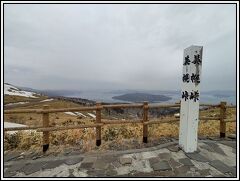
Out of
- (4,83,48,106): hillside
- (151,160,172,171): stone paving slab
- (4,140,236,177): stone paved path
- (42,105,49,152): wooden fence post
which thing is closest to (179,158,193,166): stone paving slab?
(4,140,236,177): stone paved path

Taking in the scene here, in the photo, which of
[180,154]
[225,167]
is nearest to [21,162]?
[180,154]

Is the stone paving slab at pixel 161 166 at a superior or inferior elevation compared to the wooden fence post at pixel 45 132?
inferior

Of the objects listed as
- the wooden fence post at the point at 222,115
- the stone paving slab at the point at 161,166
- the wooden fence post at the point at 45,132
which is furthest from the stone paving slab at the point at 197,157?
the wooden fence post at the point at 45,132

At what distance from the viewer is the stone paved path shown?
4.41m

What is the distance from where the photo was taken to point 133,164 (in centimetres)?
483

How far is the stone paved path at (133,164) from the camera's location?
14.5 feet

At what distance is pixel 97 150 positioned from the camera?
5.76 metres

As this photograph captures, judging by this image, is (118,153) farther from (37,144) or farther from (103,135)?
(37,144)

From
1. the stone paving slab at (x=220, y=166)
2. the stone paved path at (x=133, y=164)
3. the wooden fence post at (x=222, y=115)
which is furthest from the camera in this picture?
the wooden fence post at (x=222, y=115)

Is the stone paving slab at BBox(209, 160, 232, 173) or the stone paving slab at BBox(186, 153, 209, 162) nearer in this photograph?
the stone paving slab at BBox(209, 160, 232, 173)

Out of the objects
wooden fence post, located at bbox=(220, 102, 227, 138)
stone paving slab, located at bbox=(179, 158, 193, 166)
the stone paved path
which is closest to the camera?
the stone paved path

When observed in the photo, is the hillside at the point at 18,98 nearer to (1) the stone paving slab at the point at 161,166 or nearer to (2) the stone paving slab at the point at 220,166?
(1) the stone paving slab at the point at 161,166

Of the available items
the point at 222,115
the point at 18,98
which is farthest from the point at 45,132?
the point at 18,98

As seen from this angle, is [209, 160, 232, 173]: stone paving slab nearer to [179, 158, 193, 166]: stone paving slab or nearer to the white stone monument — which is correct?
[179, 158, 193, 166]: stone paving slab
